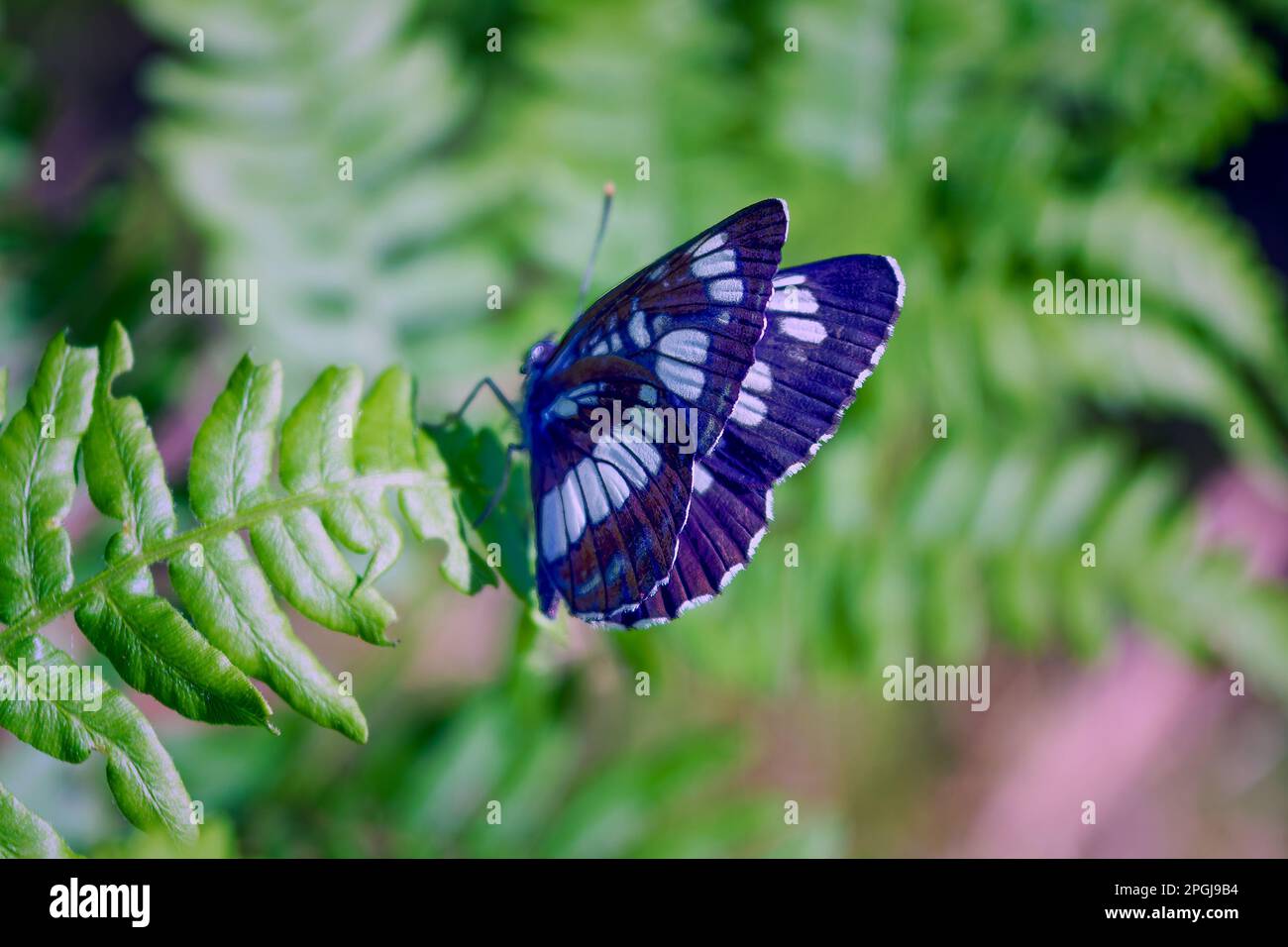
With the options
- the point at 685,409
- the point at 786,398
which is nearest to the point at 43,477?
the point at 685,409

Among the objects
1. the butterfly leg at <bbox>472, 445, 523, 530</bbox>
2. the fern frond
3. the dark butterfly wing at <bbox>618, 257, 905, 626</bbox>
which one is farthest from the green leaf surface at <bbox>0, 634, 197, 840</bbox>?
the dark butterfly wing at <bbox>618, 257, 905, 626</bbox>

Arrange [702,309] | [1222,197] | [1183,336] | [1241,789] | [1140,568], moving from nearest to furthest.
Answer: [702,309]
[1140,568]
[1183,336]
[1222,197]
[1241,789]

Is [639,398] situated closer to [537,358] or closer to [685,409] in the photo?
[685,409]

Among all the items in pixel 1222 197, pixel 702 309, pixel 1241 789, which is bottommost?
pixel 1241 789

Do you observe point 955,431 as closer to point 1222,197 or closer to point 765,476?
point 765,476

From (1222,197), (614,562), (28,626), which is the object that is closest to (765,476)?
(614,562)

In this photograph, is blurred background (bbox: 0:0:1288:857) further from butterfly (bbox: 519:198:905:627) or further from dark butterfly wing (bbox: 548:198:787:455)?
dark butterfly wing (bbox: 548:198:787:455)

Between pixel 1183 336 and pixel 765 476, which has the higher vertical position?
pixel 1183 336
